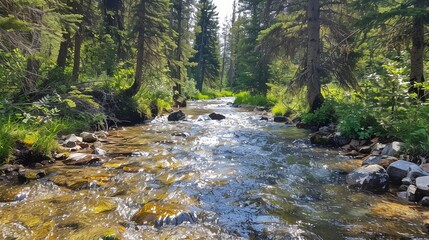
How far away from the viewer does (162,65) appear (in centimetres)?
1512

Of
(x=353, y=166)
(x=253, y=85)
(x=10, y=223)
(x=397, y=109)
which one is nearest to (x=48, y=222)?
(x=10, y=223)

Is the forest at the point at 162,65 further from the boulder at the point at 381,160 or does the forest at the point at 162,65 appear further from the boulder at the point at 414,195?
the boulder at the point at 414,195

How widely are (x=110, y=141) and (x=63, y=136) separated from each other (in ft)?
4.17

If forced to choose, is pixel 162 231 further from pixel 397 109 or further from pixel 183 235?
pixel 397 109

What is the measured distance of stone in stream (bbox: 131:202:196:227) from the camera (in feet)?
13.4

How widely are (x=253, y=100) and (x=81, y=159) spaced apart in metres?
18.7

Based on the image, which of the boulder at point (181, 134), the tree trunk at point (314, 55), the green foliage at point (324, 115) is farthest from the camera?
the tree trunk at point (314, 55)

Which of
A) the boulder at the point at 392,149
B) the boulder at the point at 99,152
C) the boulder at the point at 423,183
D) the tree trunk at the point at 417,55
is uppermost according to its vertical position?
the tree trunk at the point at 417,55

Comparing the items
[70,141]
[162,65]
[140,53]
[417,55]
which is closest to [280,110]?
[162,65]

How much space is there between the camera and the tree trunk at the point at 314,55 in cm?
1264

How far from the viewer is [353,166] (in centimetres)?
695

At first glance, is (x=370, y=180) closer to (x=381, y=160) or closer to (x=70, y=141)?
(x=381, y=160)

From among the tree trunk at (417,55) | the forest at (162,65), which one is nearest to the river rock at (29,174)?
the forest at (162,65)

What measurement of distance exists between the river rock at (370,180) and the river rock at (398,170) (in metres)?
0.24
